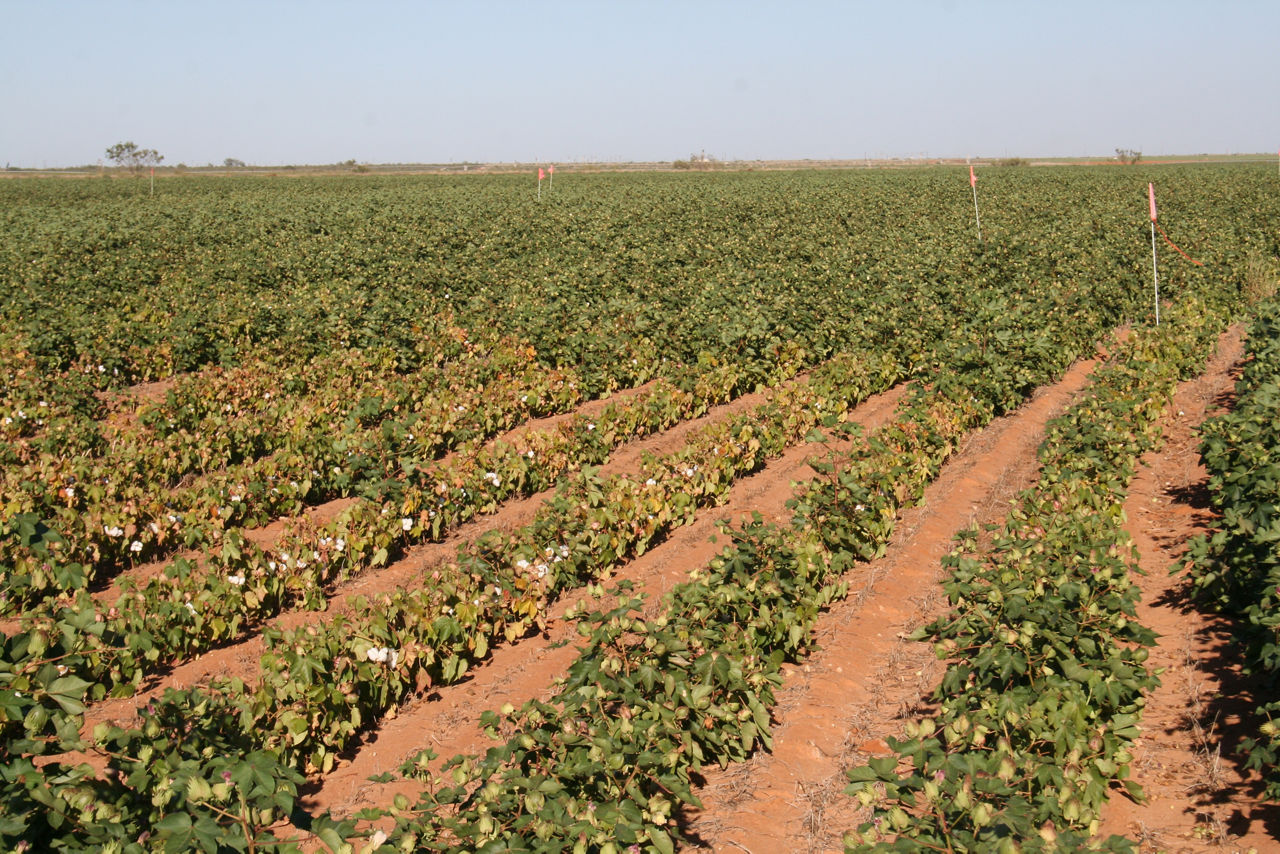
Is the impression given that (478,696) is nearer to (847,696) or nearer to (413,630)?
(413,630)

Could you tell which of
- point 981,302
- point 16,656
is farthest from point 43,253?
point 16,656


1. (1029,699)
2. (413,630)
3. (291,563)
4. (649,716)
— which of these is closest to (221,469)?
(291,563)

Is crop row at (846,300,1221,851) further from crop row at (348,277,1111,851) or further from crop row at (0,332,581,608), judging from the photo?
crop row at (0,332,581,608)

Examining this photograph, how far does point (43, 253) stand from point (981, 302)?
18401 millimetres

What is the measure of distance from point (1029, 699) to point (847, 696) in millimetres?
1440

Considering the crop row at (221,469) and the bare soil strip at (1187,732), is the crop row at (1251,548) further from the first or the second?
the crop row at (221,469)

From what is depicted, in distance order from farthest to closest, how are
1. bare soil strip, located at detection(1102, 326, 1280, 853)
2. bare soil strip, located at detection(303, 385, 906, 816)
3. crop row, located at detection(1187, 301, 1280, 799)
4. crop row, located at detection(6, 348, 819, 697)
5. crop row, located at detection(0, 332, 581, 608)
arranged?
1. crop row, located at detection(0, 332, 581, 608)
2. crop row, located at detection(6, 348, 819, 697)
3. bare soil strip, located at detection(303, 385, 906, 816)
4. crop row, located at detection(1187, 301, 1280, 799)
5. bare soil strip, located at detection(1102, 326, 1280, 853)

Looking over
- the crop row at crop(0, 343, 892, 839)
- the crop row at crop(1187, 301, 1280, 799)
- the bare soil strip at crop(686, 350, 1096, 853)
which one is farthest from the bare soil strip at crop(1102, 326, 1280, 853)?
the crop row at crop(0, 343, 892, 839)

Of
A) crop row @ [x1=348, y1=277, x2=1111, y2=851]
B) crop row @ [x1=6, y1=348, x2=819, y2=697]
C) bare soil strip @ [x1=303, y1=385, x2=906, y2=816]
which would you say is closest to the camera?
crop row @ [x1=348, y1=277, x2=1111, y2=851]

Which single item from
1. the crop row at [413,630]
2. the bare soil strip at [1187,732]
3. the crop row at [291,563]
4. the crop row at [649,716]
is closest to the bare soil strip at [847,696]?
the crop row at [649,716]

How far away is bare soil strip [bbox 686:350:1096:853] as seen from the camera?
458cm

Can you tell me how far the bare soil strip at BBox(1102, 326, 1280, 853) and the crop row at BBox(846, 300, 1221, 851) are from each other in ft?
0.64

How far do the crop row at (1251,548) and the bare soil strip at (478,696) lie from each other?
2926 mm

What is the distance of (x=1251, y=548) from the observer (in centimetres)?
602
